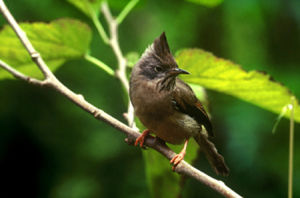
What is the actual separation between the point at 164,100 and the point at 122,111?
1.37m

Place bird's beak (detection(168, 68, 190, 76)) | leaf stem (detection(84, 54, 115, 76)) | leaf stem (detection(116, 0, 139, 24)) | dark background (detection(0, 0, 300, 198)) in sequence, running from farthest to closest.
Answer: dark background (detection(0, 0, 300, 198)), leaf stem (detection(116, 0, 139, 24)), leaf stem (detection(84, 54, 115, 76)), bird's beak (detection(168, 68, 190, 76))

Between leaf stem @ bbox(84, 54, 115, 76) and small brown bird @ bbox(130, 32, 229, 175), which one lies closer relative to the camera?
small brown bird @ bbox(130, 32, 229, 175)

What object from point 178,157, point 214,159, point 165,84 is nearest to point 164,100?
point 165,84

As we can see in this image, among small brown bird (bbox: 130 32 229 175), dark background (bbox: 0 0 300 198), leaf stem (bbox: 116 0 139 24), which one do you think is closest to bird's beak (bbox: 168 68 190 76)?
small brown bird (bbox: 130 32 229 175)

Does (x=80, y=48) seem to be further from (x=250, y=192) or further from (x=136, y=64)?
(x=250, y=192)

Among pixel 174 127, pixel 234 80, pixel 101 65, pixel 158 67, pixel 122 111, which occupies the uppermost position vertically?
→ pixel 234 80

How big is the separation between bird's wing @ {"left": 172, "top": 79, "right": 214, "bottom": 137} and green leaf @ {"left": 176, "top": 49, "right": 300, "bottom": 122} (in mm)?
181

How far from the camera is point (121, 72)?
204cm

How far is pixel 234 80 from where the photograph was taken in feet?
5.78

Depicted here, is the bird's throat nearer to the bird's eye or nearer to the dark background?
the bird's eye

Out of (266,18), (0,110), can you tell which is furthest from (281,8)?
(0,110)

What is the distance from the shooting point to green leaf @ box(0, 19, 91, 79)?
196cm

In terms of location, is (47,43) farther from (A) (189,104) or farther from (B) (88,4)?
(A) (189,104)

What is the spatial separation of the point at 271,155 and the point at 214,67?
1519 mm
